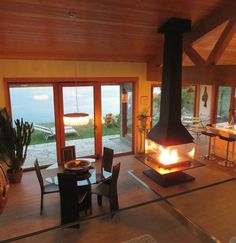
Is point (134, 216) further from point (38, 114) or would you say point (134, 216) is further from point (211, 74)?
point (38, 114)

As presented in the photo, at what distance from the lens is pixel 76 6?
335 cm

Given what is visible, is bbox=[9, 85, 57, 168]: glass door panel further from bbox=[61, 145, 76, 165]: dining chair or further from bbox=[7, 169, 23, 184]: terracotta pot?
bbox=[61, 145, 76, 165]: dining chair

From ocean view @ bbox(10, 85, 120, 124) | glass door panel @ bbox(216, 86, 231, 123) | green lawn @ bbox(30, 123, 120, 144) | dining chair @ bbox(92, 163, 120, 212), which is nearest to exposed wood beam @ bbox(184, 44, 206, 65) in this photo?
ocean view @ bbox(10, 85, 120, 124)

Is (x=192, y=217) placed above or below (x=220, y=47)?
below

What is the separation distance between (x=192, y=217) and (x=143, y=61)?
4.44 m

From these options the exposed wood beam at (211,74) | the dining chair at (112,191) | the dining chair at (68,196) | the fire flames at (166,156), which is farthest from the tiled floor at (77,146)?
the exposed wood beam at (211,74)

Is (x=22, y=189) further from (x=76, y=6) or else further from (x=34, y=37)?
(x=76, y=6)

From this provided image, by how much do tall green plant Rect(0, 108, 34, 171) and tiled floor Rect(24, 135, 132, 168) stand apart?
0.90 m

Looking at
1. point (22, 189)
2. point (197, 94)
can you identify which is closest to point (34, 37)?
point (22, 189)

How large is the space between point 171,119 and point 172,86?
2.20 feet

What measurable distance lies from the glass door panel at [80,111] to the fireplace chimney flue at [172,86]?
7.38 ft

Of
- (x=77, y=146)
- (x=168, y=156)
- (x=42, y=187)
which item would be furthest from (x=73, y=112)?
(x=168, y=156)

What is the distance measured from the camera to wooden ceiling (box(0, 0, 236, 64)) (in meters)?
3.37

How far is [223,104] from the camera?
8.66 m
